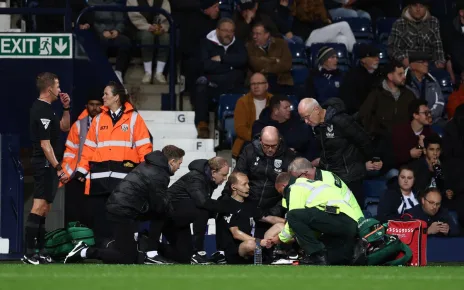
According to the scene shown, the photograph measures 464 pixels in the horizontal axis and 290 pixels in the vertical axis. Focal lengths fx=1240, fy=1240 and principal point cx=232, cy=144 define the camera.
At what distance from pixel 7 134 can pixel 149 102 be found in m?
2.62

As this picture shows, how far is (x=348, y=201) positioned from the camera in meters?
12.7

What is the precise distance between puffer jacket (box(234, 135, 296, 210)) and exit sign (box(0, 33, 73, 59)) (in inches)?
95.7

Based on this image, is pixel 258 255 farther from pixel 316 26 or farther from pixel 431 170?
pixel 316 26

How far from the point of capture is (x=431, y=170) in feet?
51.2

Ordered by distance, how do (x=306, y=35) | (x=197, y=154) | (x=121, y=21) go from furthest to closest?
(x=306, y=35) < (x=121, y=21) < (x=197, y=154)

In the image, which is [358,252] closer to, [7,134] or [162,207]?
[162,207]

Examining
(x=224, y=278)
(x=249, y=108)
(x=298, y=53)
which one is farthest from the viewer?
(x=298, y=53)

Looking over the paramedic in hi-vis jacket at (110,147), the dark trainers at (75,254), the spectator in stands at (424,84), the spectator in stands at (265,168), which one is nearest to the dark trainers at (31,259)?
the dark trainers at (75,254)

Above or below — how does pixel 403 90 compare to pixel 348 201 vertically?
above

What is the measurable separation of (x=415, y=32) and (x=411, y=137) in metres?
2.68

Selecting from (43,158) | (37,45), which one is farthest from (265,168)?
(37,45)

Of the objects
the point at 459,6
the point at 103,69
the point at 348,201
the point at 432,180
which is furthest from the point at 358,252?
the point at 459,6

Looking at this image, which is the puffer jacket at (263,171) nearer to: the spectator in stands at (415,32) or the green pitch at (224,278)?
the green pitch at (224,278)

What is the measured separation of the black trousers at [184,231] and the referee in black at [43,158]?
4.33 feet
